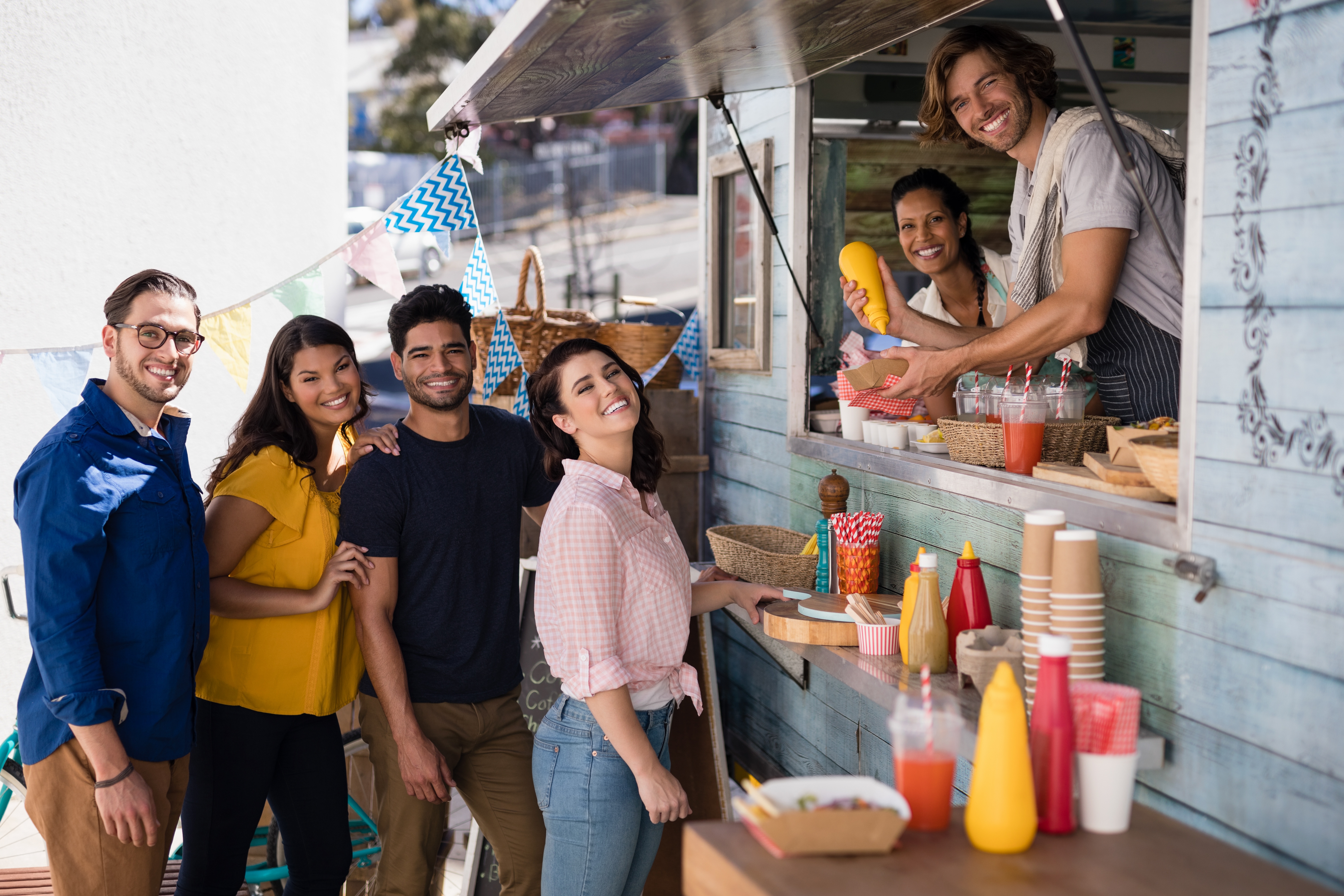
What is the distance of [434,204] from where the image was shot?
3312mm

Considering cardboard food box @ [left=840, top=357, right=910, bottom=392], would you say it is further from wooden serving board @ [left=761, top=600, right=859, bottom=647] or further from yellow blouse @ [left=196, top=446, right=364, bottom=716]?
yellow blouse @ [left=196, top=446, right=364, bottom=716]

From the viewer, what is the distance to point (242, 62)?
5363mm

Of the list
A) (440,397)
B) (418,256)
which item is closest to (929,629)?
(440,397)

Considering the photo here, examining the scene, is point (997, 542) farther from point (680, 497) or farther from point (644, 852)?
point (680, 497)

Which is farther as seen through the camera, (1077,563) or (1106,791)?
(1077,563)

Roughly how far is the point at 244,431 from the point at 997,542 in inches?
74.0

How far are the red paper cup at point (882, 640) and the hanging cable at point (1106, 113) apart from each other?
0.92 meters

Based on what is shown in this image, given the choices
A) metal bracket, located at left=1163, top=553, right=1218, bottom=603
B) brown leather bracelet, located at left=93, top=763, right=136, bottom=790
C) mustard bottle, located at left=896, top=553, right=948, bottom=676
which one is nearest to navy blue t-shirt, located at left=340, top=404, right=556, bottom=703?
brown leather bracelet, located at left=93, top=763, right=136, bottom=790

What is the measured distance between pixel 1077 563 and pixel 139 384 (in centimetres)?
202

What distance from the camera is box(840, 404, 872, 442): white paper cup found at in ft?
10.5

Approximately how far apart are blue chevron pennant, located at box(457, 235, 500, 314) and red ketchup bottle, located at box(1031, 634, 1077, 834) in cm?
246

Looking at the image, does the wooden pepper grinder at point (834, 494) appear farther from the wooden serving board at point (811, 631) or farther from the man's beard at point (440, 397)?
the man's beard at point (440, 397)

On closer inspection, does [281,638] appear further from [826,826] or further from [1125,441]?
[1125,441]

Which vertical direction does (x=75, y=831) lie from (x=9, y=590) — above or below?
below
